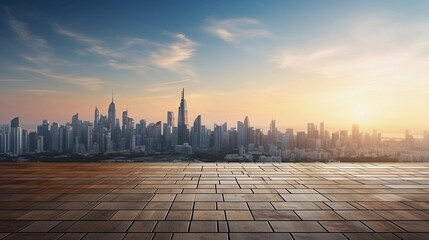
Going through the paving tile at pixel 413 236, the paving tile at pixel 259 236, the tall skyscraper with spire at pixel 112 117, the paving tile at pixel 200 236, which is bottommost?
the paving tile at pixel 413 236

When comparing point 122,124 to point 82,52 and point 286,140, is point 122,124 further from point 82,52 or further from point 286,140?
point 82,52

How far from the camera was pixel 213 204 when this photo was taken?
16.8 ft

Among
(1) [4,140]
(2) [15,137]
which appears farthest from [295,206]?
(2) [15,137]

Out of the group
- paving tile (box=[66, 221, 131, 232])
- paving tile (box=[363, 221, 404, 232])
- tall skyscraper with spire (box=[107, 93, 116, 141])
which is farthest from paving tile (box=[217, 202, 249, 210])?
tall skyscraper with spire (box=[107, 93, 116, 141])

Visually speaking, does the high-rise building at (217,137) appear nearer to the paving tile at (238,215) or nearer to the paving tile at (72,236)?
the paving tile at (238,215)

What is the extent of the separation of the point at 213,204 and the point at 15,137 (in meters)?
65.9

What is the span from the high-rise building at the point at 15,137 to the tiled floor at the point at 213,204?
57.2 metres

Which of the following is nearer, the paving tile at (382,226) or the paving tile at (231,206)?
the paving tile at (382,226)

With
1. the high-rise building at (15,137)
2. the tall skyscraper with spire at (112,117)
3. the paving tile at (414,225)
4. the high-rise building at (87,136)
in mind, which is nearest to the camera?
the paving tile at (414,225)

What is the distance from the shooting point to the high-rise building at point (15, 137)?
5781 centimetres

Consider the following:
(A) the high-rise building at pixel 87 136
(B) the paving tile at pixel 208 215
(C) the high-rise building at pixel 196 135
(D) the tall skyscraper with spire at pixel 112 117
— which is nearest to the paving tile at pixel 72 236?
(B) the paving tile at pixel 208 215

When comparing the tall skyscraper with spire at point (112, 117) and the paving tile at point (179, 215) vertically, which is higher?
the tall skyscraper with spire at point (112, 117)

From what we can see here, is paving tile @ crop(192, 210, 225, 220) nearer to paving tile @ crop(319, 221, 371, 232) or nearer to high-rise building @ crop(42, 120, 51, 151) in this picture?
paving tile @ crop(319, 221, 371, 232)

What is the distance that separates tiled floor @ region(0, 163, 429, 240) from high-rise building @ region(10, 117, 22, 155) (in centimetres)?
5723
